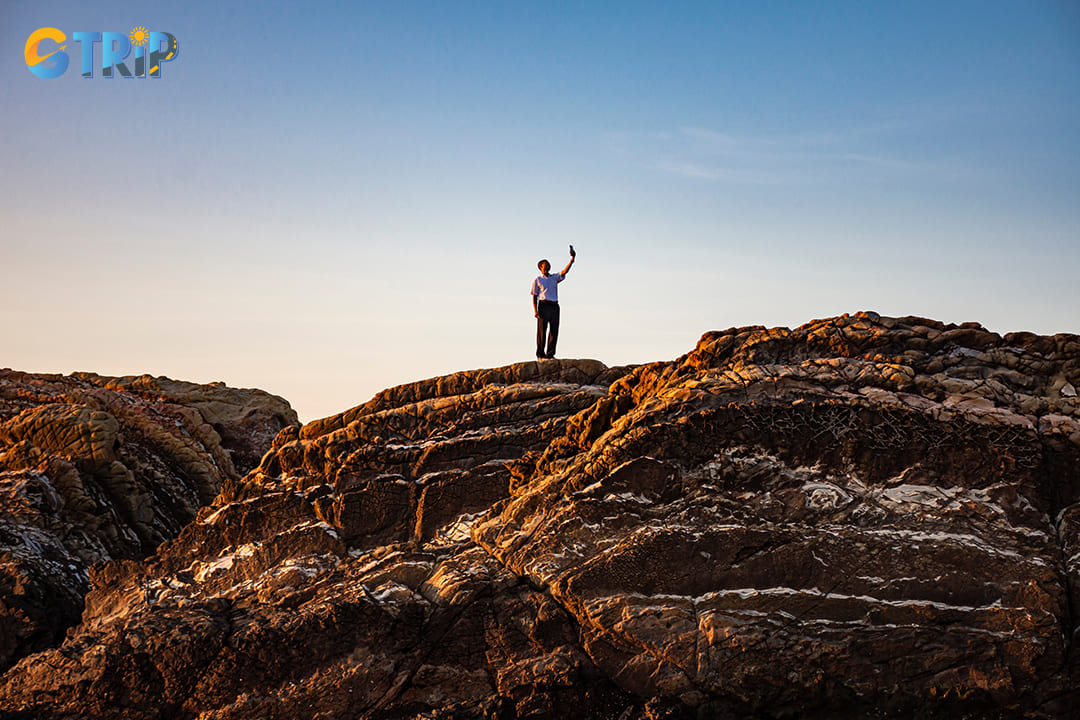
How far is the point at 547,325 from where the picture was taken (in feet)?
93.2

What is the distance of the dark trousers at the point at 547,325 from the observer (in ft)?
92.2

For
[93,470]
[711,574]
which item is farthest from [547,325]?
[93,470]

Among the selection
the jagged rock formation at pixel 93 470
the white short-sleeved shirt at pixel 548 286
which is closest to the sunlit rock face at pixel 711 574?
the jagged rock formation at pixel 93 470

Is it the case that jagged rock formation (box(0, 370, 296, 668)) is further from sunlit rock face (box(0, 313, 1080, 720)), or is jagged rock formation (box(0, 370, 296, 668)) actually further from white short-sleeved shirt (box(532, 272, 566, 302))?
white short-sleeved shirt (box(532, 272, 566, 302))

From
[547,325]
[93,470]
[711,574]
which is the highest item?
[547,325]

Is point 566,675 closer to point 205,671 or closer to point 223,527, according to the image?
point 205,671

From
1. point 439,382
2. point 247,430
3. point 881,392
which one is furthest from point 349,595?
point 247,430

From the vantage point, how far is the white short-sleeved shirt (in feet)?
92.1

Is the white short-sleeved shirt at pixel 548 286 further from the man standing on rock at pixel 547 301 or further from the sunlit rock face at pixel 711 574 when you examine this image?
the sunlit rock face at pixel 711 574

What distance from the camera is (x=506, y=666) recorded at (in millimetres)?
20625

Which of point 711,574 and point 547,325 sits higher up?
point 547,325

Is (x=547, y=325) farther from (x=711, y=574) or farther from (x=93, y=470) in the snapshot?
(x=93, y=470)

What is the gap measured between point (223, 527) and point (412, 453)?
525cm

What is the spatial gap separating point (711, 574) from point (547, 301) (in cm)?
1013
